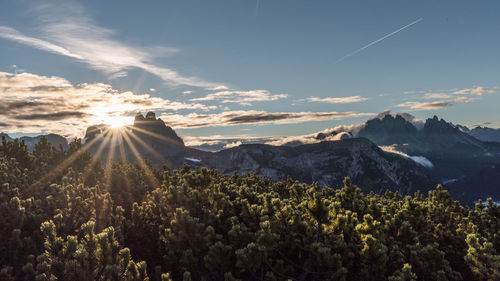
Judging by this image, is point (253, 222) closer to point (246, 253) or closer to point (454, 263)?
point (246, 253)

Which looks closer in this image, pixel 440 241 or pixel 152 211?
pixel 440 241

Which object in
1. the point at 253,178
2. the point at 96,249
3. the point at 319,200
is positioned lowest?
the point at 253,178

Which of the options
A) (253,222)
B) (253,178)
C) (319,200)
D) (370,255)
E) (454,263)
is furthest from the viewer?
(253,178)

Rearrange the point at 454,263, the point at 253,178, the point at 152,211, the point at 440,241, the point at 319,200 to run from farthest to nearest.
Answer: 1. the point at 253,178
2. the point at 152,211
3. the point at 440,241
4. the point at 454,263
5. the point at 319,200

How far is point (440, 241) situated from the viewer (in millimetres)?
25609

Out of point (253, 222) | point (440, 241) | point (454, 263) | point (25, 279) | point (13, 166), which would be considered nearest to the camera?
point (25, 279)

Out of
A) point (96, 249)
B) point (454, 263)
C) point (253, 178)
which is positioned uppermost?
point (96, 249)

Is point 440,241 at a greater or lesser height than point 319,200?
lesser

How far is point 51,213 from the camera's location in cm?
2244

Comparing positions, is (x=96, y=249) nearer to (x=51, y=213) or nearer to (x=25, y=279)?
(x=25, y=279)

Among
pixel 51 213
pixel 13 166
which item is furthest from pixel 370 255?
pixel 13 166

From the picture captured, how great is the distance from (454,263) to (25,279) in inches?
1194

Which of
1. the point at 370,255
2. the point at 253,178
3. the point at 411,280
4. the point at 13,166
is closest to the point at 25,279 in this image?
the point at 370,255

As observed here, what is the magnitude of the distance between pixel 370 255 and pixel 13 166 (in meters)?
42.6
